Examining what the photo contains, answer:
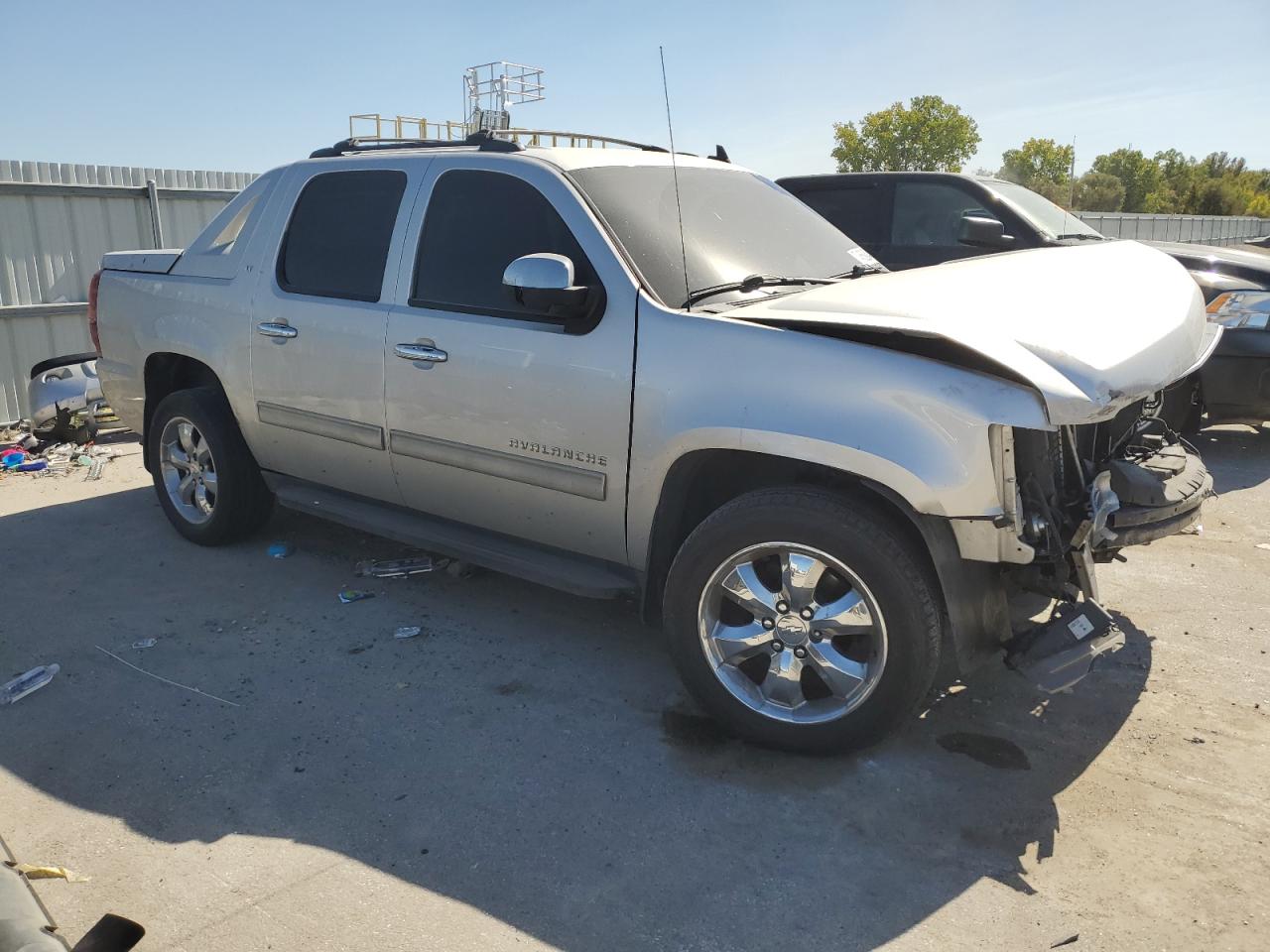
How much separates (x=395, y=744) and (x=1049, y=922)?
2.09 meters

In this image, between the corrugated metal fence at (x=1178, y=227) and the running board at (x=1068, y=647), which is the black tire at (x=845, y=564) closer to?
the running board at (x=1068, y=647)

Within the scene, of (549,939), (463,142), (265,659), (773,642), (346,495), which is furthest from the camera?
(346,495)

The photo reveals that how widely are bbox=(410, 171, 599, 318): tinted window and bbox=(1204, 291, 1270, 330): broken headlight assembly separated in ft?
17.2

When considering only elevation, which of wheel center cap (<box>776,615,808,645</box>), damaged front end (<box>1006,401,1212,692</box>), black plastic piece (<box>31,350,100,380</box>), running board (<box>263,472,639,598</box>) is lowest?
black plastic piece (<box>31,350,100,380</box>)

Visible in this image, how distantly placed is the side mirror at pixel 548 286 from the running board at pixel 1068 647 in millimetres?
1873

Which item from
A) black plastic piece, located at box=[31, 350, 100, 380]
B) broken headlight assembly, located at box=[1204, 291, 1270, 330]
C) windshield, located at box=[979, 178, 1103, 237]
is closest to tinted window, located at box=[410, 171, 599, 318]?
windshield, located at box=[979, 178, 1103, 237]

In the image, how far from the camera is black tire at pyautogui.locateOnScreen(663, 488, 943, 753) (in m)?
3.03

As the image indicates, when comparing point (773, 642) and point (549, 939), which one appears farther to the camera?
point (773, 642)

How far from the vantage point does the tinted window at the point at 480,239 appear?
152 inches

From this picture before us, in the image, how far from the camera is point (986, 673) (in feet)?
13.0

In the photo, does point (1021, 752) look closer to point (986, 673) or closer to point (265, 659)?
point (986, 673)

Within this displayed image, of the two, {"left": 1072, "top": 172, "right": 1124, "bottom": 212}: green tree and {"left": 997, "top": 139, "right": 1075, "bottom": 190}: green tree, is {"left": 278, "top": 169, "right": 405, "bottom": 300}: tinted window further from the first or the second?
{"left": 997, "top": 139, "right": 1075, "bottom": 190}: green tree

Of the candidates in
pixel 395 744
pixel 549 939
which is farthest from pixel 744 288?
pixel 549 939

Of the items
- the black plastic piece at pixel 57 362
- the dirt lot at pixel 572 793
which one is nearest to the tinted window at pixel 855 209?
the dirt lot at pixel 572 793
